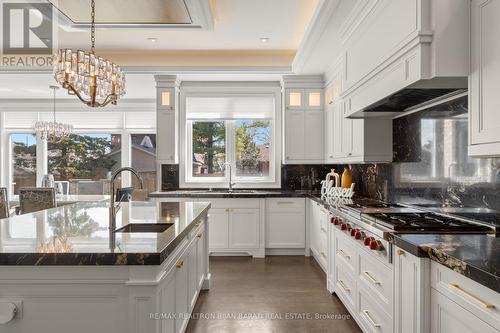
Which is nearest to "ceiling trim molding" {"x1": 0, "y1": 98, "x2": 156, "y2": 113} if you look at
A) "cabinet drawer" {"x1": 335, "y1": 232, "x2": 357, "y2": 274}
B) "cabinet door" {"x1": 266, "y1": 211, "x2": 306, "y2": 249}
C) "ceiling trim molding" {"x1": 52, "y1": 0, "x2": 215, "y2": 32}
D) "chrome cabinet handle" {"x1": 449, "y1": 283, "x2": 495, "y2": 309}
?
"ceiling trim molding" {"x1": 52, "y1": 0, "x2": 215, "y2": 32}

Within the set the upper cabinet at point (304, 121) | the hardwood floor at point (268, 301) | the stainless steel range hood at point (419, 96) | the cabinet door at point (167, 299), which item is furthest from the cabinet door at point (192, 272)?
the upper cabinet at point (304, 121)

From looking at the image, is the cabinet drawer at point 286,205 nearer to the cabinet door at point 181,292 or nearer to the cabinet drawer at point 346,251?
the cabinet drawer at point 346,251

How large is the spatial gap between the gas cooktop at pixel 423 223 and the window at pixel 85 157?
6.14m

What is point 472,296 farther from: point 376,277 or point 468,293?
point 376,277

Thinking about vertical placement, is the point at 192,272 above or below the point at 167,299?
below

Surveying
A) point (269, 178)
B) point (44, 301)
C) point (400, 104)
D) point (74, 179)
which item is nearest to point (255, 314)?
point (44, 301)

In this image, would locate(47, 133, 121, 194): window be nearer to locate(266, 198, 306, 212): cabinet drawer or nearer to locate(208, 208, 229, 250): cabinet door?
locate(208, 208, 229, 250): cabinet door

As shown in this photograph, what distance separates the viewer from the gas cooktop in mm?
1951

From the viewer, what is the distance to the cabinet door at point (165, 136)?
525cm

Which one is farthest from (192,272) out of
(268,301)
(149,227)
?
(268,301)

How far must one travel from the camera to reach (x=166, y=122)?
5.25 m

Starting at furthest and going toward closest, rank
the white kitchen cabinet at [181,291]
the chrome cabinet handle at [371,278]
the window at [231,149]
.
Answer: the window at [231,149], the chrome cabinet handle at [371,278], the white kitchen cabinet at [181,291]

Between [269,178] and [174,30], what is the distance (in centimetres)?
271

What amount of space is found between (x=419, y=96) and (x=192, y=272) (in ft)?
7.00
